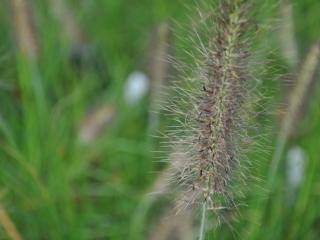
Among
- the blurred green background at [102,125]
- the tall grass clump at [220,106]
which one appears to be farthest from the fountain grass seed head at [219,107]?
the blurred green background at [102,125]

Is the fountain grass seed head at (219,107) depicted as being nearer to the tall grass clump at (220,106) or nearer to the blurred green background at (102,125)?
the tall grass clump at (220,106)

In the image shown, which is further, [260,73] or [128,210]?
[128,210]

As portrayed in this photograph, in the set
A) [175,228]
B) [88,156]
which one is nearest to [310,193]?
[175,228]

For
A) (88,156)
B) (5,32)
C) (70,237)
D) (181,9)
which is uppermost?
(181,9)

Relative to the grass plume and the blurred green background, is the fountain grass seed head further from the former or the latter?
the blurred green background

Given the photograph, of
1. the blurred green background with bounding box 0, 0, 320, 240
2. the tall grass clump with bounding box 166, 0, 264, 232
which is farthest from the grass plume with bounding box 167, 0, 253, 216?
the blurred green background with bounding box 0, 0, 320, 240

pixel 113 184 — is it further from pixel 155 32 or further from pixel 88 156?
pixel 155 32

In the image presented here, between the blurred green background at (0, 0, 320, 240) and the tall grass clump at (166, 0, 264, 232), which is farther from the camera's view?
the blurred green background at (0, 0, 320, 240)
